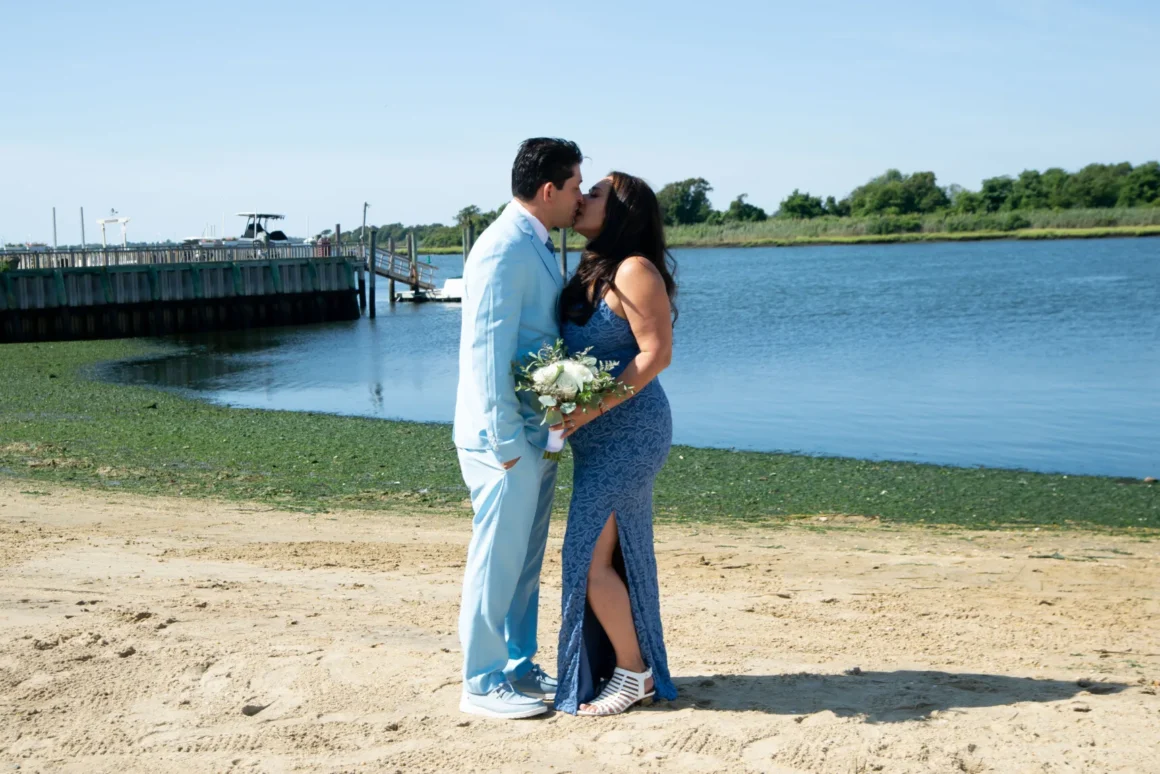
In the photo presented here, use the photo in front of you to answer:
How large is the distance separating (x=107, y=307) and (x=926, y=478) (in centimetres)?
3417

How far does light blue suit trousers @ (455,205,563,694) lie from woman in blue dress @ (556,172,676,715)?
A: 157 millimetres

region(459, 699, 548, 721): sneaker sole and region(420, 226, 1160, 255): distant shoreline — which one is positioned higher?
region(420, 226, 1160, 255): distant shoreline

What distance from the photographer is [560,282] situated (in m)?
4.42

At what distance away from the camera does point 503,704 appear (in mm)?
4543

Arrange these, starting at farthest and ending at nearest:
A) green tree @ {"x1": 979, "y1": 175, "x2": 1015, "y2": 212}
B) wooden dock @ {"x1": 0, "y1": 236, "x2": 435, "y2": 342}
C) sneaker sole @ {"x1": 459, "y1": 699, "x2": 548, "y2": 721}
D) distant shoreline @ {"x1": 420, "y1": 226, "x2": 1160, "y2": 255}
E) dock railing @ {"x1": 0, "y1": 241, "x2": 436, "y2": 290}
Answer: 1. green tree @ {"x1": 979, "y1": 175, "x2": 1015, "y2": 212}
2. distant shoreline @ {"x1": 420, "y1": 226, "x2": 1160, "y2": 255}
3. dock railing @ {"x1": 0, "y1": 241, "x2": 436, "y2": 290}
4. wooden dock @ {"x1": 0, "y1": 236, "x2": 435, "y2": 342}
5. sneaker sole @ {"x1": 459, "y1": 699, "x2": 548, "y2": 721}

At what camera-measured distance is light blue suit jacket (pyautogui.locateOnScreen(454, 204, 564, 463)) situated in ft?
13.7

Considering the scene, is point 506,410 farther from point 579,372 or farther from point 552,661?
point 552,661

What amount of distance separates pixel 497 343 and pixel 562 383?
287 millimetres

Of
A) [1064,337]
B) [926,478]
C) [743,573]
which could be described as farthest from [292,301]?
[743,573]

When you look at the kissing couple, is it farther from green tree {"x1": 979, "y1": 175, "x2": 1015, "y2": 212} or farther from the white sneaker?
green tree {"x1": 979, "y1": 175, "x2": 1015, "y2": 212}

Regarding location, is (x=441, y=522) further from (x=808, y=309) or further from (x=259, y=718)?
(x=808, y=309)

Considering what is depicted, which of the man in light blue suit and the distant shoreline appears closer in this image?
the man in light blue suit

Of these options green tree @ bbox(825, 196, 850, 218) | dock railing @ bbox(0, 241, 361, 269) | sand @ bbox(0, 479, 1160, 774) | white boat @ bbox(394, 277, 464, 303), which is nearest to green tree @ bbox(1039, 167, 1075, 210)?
green tree @ bbox(825, 196, 850, 218)

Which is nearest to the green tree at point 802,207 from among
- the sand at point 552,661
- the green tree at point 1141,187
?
the green tree at point 1141,187
